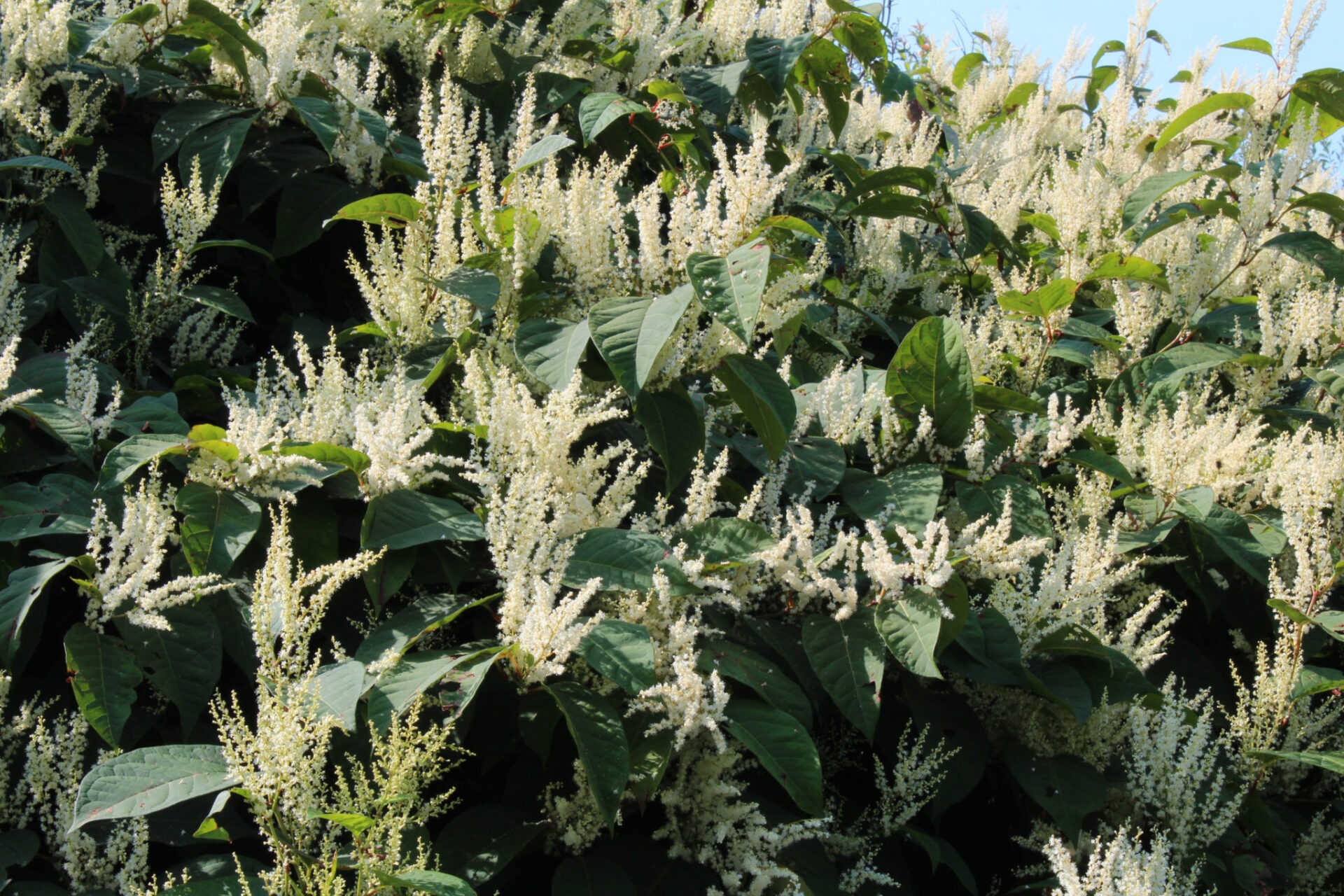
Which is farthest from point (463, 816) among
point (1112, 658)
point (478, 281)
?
point (1112, 658)

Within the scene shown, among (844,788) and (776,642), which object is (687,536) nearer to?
(776,642)

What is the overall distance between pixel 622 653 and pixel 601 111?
80.3 inches

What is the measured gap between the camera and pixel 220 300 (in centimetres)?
305

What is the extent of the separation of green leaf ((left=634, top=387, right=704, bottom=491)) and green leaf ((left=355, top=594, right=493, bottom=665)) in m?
0.54

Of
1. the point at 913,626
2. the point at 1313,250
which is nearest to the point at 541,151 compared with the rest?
the point at 913,626

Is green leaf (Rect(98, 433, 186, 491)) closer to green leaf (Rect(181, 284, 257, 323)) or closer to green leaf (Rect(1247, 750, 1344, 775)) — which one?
green leaf (Rect(181, 284, 257, 323))

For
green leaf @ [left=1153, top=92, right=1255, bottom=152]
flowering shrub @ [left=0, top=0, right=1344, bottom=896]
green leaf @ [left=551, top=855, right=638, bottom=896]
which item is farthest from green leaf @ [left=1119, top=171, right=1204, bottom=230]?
green leaf @ [left=551, top=855, right=638, bottom=896]

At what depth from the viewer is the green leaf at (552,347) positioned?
92.7 inches

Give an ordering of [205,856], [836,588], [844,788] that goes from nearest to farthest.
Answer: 1. [205,856]
2. [836,588]
3. [844,788]

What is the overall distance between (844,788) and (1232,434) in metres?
1.62

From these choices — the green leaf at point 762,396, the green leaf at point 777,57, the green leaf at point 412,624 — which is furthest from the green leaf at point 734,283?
the green leaf at point 777,57

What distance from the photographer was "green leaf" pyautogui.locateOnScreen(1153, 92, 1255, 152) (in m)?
4.51

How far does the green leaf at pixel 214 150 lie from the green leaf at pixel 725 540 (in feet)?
5.97

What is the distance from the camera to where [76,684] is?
1.99 meters
